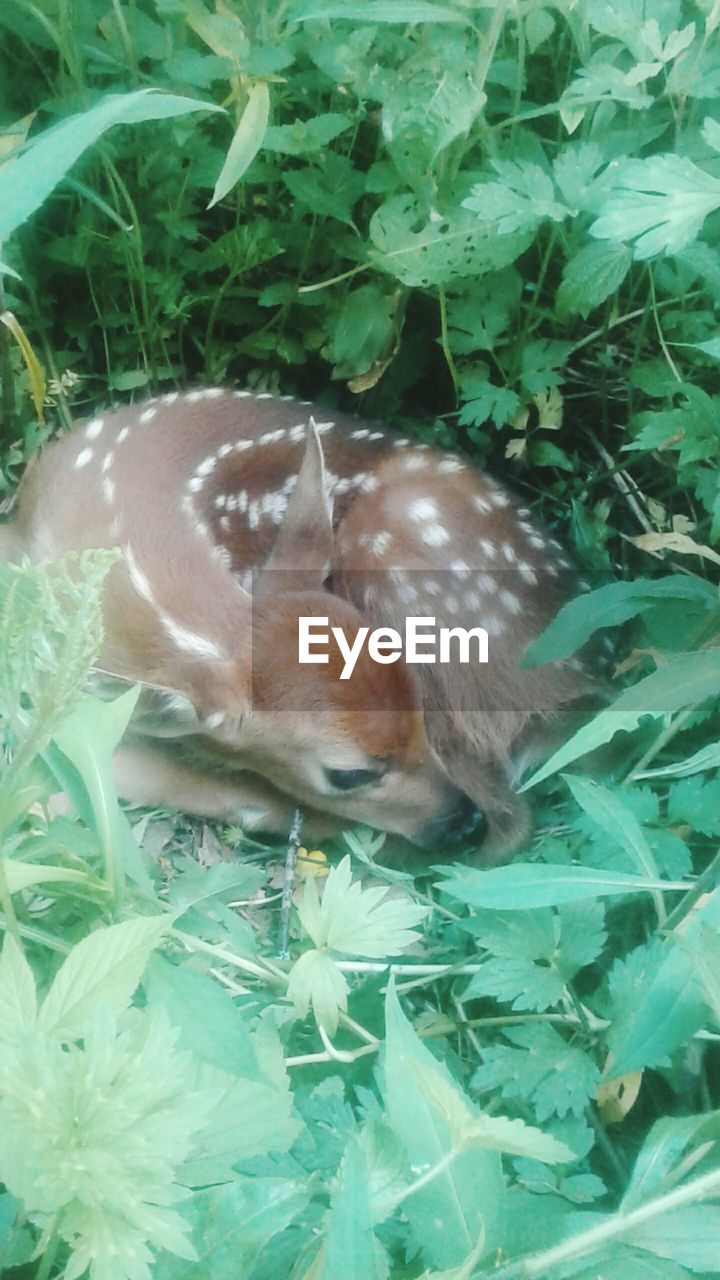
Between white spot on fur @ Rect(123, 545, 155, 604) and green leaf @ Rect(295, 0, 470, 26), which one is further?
white spot on fur @ Rect(123, 545, 155, 604)

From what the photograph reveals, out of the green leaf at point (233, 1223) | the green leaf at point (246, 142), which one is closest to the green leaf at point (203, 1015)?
the green leaf at point (233, 1223)

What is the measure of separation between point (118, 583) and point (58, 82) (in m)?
1.07

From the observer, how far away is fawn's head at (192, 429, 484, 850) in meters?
2.03

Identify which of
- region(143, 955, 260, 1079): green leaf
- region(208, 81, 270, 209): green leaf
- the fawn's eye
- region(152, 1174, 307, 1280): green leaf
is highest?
region(208, 81, 270, 209): green leaf

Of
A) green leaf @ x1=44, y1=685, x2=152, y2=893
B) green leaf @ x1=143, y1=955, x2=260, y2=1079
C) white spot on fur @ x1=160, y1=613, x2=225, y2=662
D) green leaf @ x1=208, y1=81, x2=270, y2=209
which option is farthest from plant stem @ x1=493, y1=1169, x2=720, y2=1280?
green leaf @ x1=208, y1=81, x2=270, y2=209

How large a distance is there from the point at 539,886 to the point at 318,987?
32 centimetres

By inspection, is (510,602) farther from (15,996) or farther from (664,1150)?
(15,996)

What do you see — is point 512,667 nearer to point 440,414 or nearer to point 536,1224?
point 440,414

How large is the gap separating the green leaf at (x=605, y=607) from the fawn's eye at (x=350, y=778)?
429 millimetres

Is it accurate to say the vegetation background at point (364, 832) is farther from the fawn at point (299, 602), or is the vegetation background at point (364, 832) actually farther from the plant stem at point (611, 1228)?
the fawn at point (299, 602)

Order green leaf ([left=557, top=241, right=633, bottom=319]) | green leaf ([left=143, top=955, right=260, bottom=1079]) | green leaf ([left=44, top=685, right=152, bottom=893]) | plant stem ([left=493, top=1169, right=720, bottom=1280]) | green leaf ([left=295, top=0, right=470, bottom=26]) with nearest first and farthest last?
1. plant stem ([left=493, top=1169, right=720, bottom=1280])
2. green leaf ([left=143, top=955, right=260, bottom=1079])
3. green leaf ([left=44, top=685, right=152, bottom=893])
4. green leaf ([left=295, top=0, right=470, bottom=26])
5. green leaf ([left=557, top=241, right=633, bottom=319])

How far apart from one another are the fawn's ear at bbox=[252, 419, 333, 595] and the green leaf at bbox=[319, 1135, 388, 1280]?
1.30 metres

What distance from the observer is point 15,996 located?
40.0 inches

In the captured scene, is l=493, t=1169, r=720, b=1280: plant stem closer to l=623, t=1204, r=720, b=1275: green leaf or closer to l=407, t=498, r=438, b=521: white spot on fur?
l=623, t=1204, r=720, b=1275: green leaf
